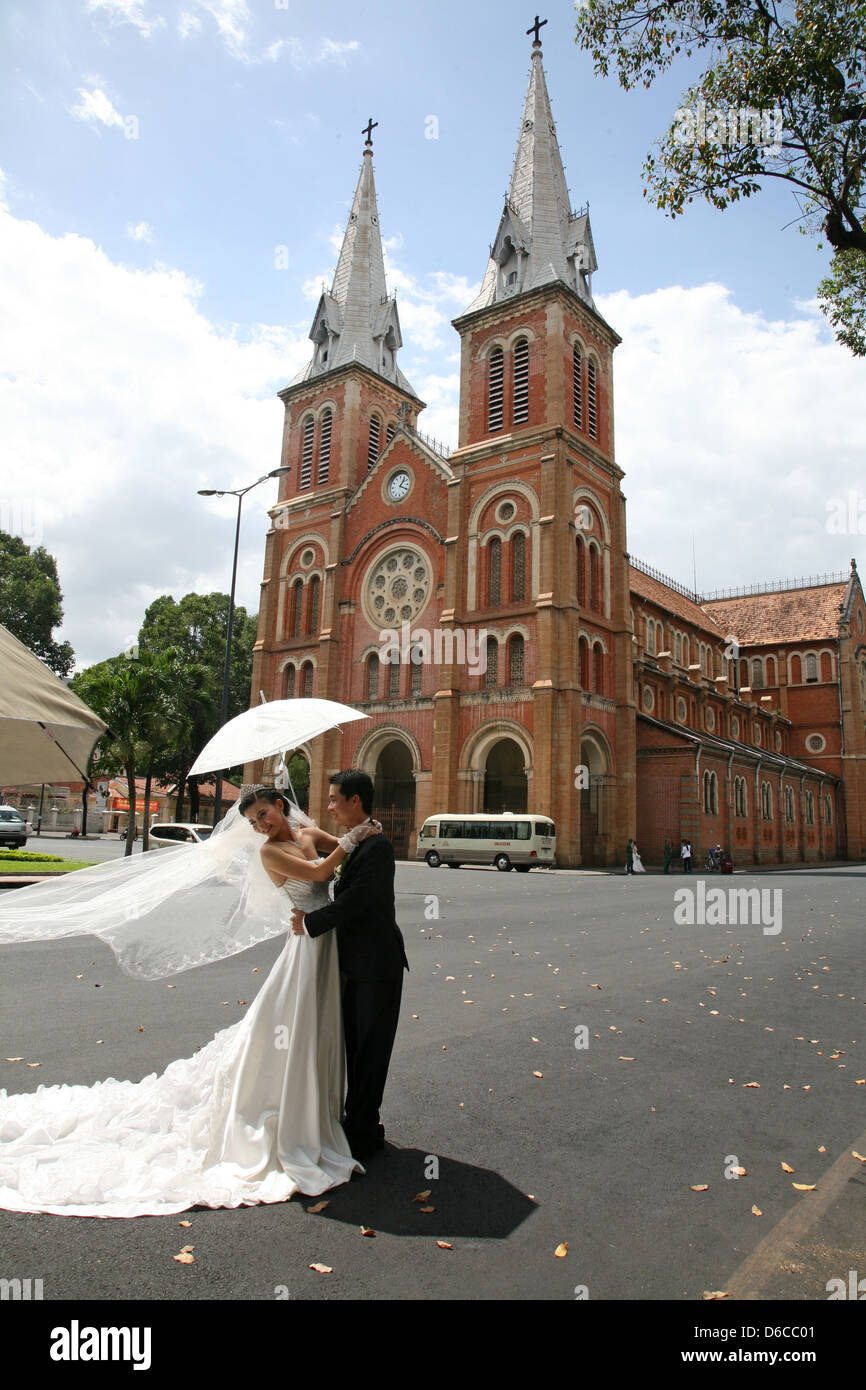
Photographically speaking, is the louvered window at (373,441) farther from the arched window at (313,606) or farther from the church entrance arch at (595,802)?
the church entrance arch at (595,802)

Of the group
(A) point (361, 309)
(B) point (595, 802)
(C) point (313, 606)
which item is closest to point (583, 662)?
(B) point (595, 802)

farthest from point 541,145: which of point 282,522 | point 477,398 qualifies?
point 282,522

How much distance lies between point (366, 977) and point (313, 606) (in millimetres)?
38990

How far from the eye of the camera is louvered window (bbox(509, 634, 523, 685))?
33.8m

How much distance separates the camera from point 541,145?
3997cm

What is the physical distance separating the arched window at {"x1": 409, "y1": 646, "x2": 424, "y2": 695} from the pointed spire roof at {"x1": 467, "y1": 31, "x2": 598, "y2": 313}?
52.4 feet

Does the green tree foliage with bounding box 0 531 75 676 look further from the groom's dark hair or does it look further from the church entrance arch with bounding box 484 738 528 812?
the groom's dark hair

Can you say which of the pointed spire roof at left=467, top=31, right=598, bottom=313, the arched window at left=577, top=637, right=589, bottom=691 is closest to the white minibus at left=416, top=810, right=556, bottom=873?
the arched window at left=577, top=637, right=589, bottom=691

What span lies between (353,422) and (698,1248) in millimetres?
43265

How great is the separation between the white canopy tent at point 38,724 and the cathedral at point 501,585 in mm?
25910

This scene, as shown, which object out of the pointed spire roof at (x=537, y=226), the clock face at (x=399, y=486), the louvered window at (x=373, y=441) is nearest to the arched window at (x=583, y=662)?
the clock face at (x=399, y=486)

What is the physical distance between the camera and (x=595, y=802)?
3472 cm

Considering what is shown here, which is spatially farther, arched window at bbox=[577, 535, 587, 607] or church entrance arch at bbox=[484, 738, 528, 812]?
church entrance arch at bbox=[484, 738, 528, 812]

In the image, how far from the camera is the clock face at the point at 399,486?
3959cm
